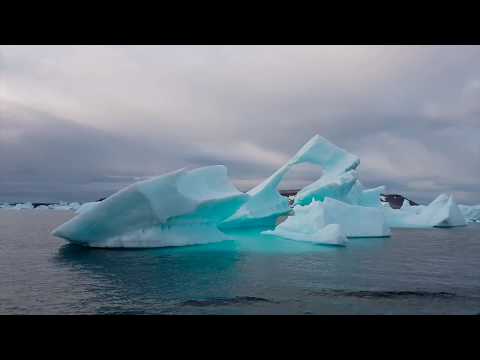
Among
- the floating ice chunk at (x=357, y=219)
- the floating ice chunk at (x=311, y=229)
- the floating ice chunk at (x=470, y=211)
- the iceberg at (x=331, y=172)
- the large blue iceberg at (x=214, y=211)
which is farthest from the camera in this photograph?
the floating ice chunk at (x=470, y=211)

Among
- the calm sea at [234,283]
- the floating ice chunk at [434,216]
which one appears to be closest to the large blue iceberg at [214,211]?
the calm sea at [234,283]

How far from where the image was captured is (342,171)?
70.2 ft

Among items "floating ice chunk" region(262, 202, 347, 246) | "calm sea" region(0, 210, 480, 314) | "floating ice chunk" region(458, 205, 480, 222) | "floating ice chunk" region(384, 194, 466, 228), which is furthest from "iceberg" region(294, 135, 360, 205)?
"floating ice chunk" region(458, 205, 480, 222)

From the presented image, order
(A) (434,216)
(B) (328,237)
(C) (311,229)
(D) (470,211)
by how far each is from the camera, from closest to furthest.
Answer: (B) (328,237) < (C) (311,229) < (A) (434,216) < (D) (470,211)

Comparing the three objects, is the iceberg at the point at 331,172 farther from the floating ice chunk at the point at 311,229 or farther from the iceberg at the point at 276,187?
the floating ice chunk at the point at 311,229

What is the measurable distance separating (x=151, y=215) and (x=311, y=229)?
7637 mm

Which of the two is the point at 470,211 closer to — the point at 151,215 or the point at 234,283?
the point at 151,215

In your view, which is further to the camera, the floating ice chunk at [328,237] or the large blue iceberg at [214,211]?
the floating ice chunk at [328,237]

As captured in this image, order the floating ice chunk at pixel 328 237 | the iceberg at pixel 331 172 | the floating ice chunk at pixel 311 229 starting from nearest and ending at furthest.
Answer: the floating ice chunk at pixel 328 237, the floating ice chunk at pixel 311 229, the iceberg at pixel 331 172

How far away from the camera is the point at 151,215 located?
442 inches

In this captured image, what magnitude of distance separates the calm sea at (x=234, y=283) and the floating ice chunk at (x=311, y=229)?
242 cm

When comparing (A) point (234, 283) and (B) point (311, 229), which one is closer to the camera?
(A) point (234, 283)

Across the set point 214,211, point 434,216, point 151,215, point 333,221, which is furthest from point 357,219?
point 434,216

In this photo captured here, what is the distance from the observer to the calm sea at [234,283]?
523 centimetres
